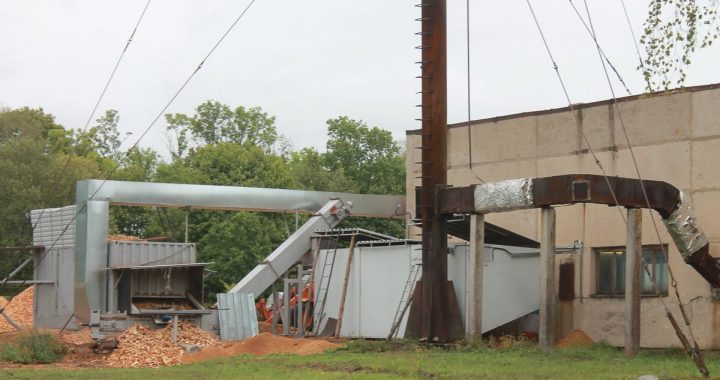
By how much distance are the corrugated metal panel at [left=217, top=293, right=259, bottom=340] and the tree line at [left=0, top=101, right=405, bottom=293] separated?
13033 millimetres

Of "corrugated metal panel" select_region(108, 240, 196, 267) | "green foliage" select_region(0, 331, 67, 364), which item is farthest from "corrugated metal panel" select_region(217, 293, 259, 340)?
"green foliage" select_region(0, 331, 67, 364)

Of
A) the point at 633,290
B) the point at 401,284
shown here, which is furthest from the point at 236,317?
the point at 633,290

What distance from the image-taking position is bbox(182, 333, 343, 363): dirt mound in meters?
26.8

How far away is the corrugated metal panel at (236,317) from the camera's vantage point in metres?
32.7

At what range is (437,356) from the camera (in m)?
24.8

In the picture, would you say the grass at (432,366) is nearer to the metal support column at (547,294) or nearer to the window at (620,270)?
the metal support column at (547,294)

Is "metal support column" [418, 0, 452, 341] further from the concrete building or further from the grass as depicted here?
the concrete building

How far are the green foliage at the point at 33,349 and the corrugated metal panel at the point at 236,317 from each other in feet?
19.5

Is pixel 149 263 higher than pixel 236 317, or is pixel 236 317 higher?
pixel 149 263

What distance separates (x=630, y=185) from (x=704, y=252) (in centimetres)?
265

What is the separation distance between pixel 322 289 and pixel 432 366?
13.6 m

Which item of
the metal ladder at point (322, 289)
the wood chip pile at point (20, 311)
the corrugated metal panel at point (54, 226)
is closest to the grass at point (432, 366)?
the metal ladder at point (322, 289)

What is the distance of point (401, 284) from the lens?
32094 millimetres

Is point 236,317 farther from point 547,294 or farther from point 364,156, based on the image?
point 364,156
